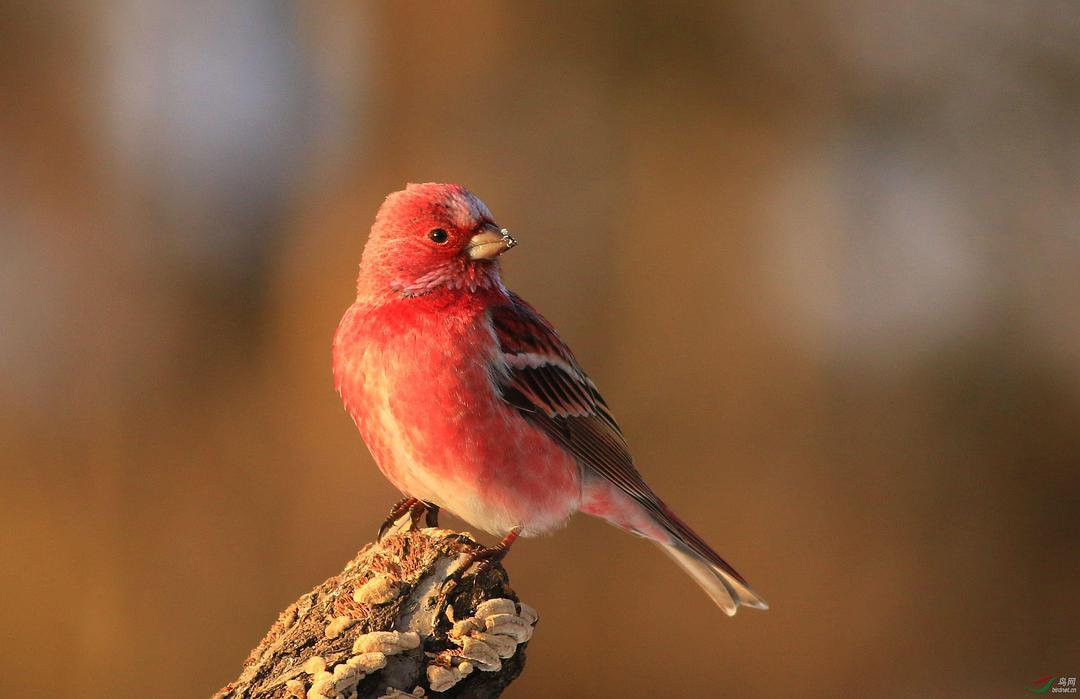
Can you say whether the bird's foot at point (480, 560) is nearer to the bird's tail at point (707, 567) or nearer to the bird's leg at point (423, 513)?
the bird's leg at point (423, 513)

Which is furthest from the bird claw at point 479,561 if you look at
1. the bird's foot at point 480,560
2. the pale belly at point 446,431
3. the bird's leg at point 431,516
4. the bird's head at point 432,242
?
the bird's head at point 432,242

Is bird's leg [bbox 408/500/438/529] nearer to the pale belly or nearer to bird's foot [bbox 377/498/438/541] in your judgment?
bird's foot [bbox 377/498/438/541]

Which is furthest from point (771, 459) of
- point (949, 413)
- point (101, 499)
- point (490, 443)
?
point (101, 499)

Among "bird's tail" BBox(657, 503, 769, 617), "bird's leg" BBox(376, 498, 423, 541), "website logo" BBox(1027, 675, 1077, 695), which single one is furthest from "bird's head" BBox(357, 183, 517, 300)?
"website logo" BBox(1027, 675, 1077, 695)

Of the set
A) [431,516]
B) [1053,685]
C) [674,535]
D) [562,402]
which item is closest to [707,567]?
[674,535]

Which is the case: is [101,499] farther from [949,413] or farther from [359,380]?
[949,413]

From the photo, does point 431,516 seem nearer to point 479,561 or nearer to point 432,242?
point 479,561
